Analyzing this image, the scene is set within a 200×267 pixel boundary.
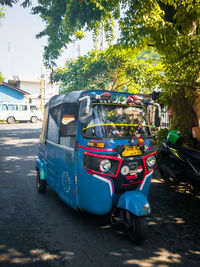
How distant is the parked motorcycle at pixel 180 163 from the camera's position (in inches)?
197

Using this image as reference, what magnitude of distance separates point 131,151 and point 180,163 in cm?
229

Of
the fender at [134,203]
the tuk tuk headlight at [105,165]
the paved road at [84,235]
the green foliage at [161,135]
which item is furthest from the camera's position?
the green foliage at [161,135]

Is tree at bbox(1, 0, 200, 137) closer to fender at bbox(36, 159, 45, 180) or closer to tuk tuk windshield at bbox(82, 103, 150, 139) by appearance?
tuk tuk windshield at bbox(82, 103, 150, 139)

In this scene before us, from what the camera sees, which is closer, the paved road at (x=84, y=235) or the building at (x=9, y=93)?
the paved road at (x=84, y=235)

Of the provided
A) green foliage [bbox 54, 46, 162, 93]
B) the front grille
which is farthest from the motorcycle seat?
green foliage [bbox 54, 46, 162, 93]

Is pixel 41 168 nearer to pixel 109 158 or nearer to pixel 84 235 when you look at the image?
pixel 84 235

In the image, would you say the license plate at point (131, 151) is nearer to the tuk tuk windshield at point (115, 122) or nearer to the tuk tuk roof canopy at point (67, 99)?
the tuk tuk windshield at point (115, 122)

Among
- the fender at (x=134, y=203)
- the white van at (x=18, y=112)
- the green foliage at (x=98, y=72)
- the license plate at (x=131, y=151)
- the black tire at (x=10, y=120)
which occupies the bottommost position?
the fender at (x=134, y=203)

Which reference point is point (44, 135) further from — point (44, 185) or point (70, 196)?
point (70, 196)

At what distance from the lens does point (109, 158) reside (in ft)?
11.3

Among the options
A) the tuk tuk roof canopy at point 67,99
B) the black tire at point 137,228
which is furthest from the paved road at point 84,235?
the tuk tuk roof canopy at point 67,99

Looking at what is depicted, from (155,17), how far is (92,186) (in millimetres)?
4505

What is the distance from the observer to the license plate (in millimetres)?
3607

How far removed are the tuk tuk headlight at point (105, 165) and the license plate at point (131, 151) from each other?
29 cm
